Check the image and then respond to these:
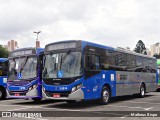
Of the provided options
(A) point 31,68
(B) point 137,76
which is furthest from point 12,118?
(B) point 137,76

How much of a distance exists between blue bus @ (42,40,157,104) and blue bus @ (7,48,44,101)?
1.38 meters

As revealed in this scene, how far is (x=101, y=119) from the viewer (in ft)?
33.7

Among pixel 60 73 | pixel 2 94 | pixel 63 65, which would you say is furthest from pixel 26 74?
pixel 2 94

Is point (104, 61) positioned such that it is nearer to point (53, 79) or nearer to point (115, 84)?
Answer: point (115, 84)

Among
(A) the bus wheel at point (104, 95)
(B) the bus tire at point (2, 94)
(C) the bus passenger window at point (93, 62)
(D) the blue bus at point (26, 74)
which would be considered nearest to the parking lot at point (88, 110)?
(A) the bus wheel at point (104, 95)

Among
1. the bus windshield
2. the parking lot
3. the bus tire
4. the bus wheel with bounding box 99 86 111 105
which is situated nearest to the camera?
the parking lot

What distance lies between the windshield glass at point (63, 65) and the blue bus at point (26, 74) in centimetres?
155

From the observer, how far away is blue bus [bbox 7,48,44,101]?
15.6m

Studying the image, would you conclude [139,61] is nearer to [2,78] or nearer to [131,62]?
[131,62]

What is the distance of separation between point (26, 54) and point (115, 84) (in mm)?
5190

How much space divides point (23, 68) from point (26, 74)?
1.22 ft

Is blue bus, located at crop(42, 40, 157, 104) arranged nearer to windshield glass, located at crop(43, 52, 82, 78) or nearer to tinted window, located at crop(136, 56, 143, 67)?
windshield glass, located at crop(43, 52, 82, 78)

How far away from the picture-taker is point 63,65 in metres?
13.7

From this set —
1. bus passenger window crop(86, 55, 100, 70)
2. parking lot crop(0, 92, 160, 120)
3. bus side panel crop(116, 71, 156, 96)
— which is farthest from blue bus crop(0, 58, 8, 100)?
bus side panel crop(116, 71, 156, 96)
